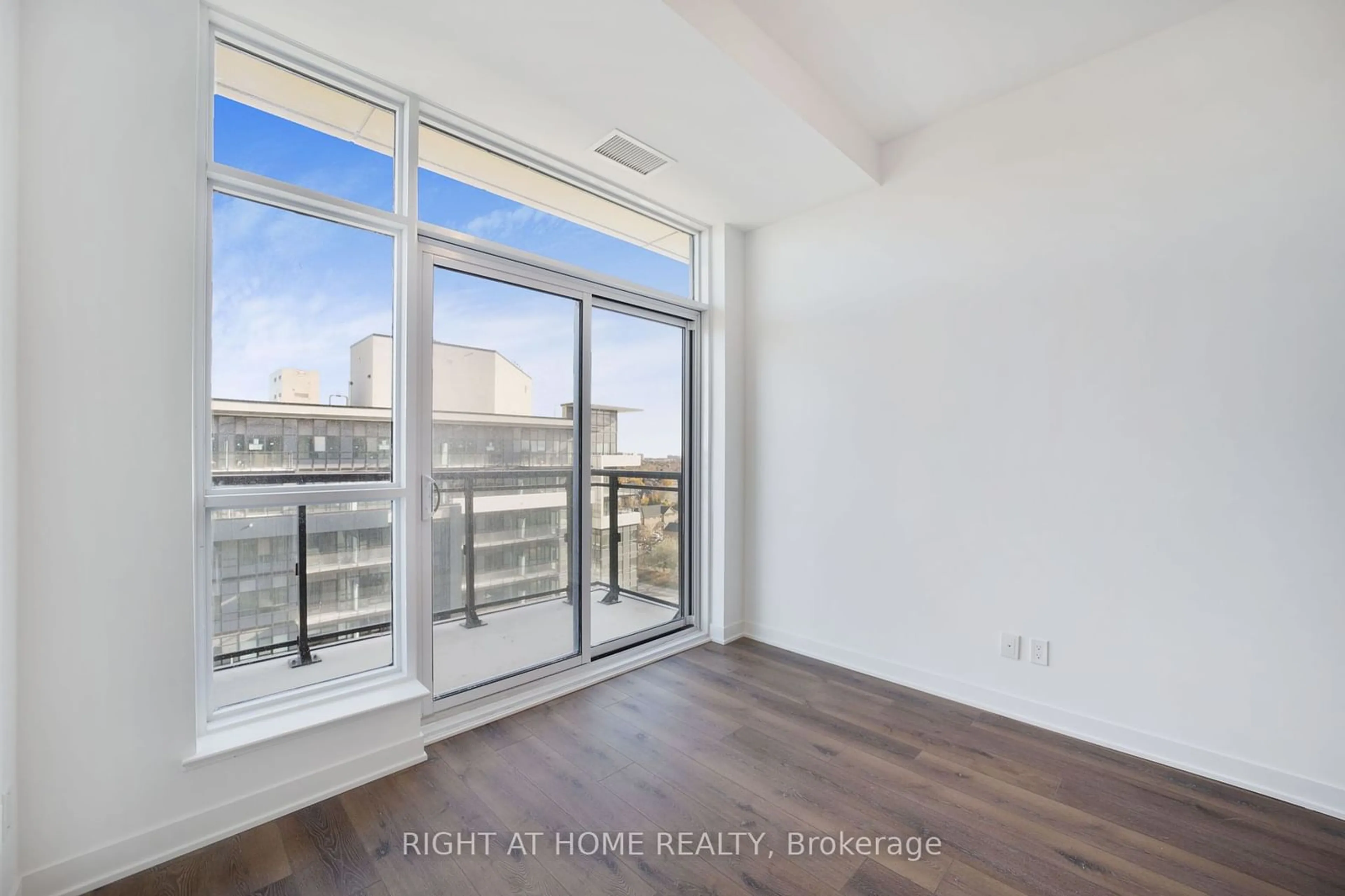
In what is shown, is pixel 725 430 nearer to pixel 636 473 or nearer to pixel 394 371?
pixel 636 473

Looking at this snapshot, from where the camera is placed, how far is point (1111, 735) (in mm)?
2330

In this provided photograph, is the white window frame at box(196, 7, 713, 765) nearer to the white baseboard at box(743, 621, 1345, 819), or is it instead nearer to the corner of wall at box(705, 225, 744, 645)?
the corner of wall at box(705, 225, 744, 645)

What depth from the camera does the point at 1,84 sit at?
1401 millimetres

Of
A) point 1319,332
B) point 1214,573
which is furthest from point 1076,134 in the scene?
point 1214,573

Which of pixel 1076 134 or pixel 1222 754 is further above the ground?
pixel 1076 134

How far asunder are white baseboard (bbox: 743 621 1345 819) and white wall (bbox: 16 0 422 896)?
9.28ft

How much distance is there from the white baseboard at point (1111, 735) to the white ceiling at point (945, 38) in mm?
2853

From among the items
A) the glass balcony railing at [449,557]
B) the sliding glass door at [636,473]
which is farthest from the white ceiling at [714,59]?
the glass balcony railing at [449,557]

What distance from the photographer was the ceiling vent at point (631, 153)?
2635mm

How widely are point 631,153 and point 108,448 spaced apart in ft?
7.72

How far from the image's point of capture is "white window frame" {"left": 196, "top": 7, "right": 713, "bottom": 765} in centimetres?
185

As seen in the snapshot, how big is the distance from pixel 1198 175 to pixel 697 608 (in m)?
3.27

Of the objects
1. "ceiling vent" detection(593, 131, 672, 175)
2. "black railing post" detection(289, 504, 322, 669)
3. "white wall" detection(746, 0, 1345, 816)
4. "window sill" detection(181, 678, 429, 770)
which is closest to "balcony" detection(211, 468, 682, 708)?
"black railing post" detection(289, 504, 322, 669)

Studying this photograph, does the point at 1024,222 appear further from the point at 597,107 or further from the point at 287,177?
the point at 287,177
